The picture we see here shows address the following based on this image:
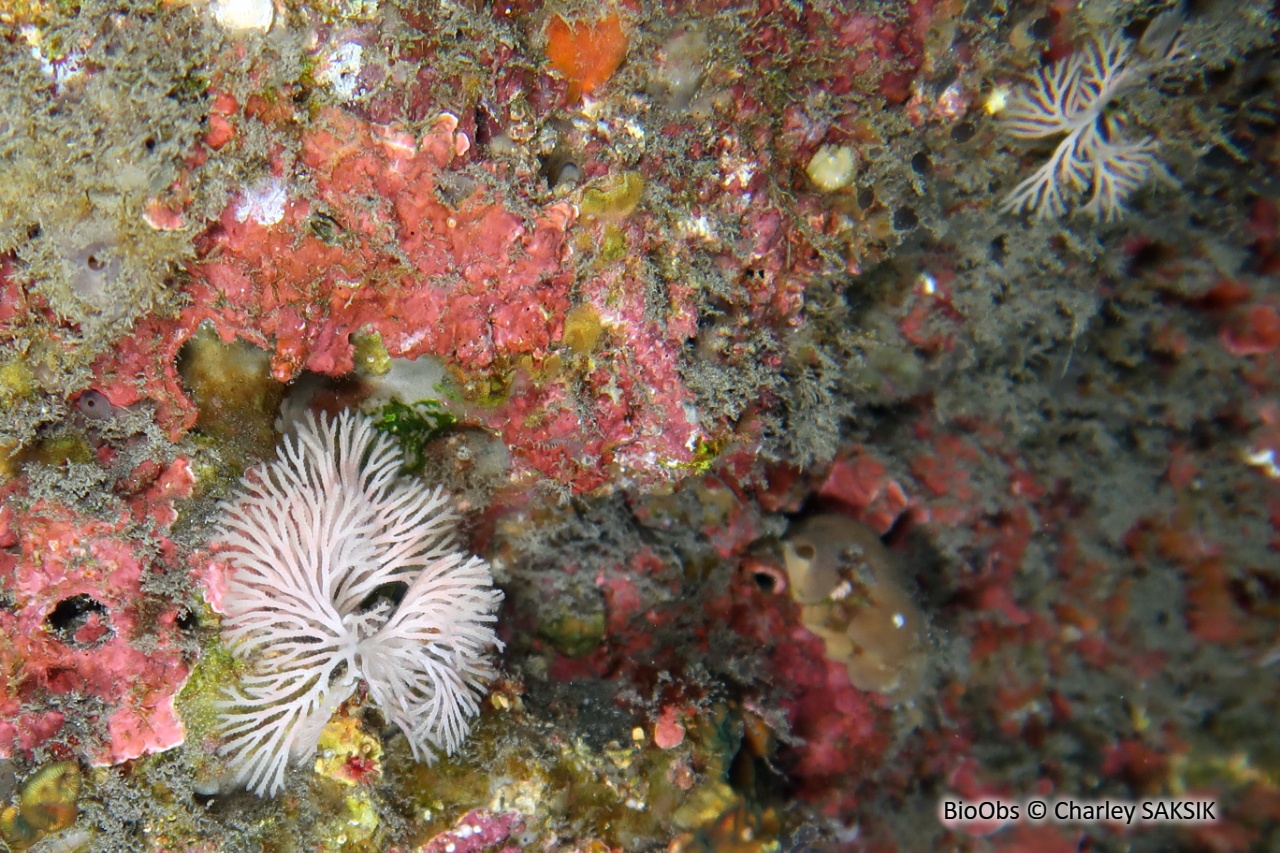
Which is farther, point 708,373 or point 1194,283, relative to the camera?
point 1194,283

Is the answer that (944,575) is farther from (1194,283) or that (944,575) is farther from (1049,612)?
(1194,283)

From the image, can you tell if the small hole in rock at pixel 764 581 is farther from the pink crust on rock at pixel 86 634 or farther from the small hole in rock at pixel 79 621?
the small hole in rock at pixel 79 621

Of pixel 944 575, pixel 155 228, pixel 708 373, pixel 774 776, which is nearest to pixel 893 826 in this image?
pixel 774 776

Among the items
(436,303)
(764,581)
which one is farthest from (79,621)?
(764,581)

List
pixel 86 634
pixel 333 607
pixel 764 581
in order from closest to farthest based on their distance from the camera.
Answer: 1. pixel 86 634
2. pixel 333 607
3. pixel 764 581

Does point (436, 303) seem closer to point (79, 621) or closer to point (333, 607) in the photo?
point (333, 607)

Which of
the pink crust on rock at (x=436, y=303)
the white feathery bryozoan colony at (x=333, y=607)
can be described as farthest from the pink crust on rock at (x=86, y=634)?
the pink crust on rock at (x=436, y=303)

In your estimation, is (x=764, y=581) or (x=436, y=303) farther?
(x=764, y=581)
